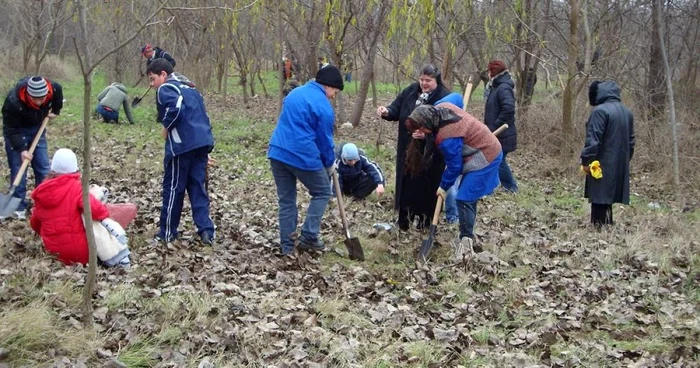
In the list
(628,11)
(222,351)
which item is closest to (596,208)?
(222,351)

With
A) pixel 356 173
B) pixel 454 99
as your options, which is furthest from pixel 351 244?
pixel 356 173

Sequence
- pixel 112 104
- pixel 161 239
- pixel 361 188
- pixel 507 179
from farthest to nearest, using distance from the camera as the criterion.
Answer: pixel 112 104, pixel 507 179, pixel 361 188, pixel 161 239

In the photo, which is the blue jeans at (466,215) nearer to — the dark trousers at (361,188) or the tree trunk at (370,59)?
the dark trousers at (361,188)

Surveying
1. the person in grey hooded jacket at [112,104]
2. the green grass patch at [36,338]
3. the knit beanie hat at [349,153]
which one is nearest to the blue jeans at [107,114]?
the person in grey hooded jacket at [112,104]

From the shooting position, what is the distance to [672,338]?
16.1ft

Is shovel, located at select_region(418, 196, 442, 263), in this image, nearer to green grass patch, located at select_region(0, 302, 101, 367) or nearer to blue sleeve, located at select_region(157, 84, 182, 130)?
blue sleeve, located at select_region(157, 84, 182, 130)

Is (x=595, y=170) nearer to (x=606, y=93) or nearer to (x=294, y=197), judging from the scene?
(x=606, y=93)

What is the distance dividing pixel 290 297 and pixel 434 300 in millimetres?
1126

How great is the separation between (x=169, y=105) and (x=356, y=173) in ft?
9.99

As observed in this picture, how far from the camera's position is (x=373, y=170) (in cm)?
854

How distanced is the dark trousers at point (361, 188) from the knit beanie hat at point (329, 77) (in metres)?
2.62

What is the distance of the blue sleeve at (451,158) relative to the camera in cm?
640

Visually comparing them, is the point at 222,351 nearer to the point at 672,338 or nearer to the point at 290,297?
the point at 290,297

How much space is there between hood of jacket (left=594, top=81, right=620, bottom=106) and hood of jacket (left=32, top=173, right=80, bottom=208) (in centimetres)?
536
